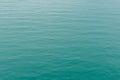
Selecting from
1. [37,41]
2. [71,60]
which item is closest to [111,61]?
[71,60]

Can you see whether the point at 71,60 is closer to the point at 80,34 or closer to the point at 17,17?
the point at 80,34

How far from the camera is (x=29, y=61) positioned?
4500cm

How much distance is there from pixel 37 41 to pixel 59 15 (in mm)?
21645

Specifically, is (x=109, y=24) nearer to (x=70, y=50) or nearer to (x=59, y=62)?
(x=70, y=50)

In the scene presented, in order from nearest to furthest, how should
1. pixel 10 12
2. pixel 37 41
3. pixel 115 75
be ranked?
pixel 115 75 < pixel 37 41 < pixel 10 12

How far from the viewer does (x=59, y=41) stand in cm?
5466

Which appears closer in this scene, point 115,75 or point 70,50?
point 115,75

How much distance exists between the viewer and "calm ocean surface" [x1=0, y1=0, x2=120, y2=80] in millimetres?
42031

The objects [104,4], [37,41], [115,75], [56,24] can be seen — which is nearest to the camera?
[115,75]

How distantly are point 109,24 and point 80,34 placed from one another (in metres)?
13.7

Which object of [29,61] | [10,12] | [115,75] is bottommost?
[115,75]

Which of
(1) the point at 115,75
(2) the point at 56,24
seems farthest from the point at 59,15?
(1) the point at 115,75

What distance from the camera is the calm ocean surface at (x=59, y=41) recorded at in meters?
42.0

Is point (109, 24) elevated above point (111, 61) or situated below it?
above
